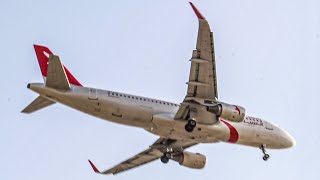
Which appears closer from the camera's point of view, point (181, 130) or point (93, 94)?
point (93, 94)

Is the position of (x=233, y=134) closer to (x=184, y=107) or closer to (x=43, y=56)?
(x=184, y=107)

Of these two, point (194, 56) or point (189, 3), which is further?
point (194, 56)

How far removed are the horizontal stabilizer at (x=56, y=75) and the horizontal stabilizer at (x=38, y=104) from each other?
5.55 feet

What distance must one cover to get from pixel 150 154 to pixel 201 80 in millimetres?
15195

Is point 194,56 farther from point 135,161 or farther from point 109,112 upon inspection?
point 135,161

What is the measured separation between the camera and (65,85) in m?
48.6

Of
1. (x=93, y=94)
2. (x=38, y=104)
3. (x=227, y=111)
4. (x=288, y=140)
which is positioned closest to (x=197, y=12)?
(x=227, y=111)

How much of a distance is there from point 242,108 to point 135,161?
14.1m

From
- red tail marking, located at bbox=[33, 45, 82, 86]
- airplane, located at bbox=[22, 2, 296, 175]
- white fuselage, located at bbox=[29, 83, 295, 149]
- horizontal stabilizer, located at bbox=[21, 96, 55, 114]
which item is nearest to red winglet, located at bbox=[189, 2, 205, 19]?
airplane, located at bbox=[22, 2, 296, 175]

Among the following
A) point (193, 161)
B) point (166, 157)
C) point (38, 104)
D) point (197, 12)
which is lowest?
point (193, 161)

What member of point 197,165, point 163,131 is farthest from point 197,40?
point 197,165

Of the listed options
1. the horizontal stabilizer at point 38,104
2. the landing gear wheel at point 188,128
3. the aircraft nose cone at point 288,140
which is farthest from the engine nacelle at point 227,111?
the horizontal stabilizer at point 38,104

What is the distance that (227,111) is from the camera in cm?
5059

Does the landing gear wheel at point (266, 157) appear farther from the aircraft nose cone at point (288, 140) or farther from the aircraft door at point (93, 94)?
the aircraft door at point (93, 94)
